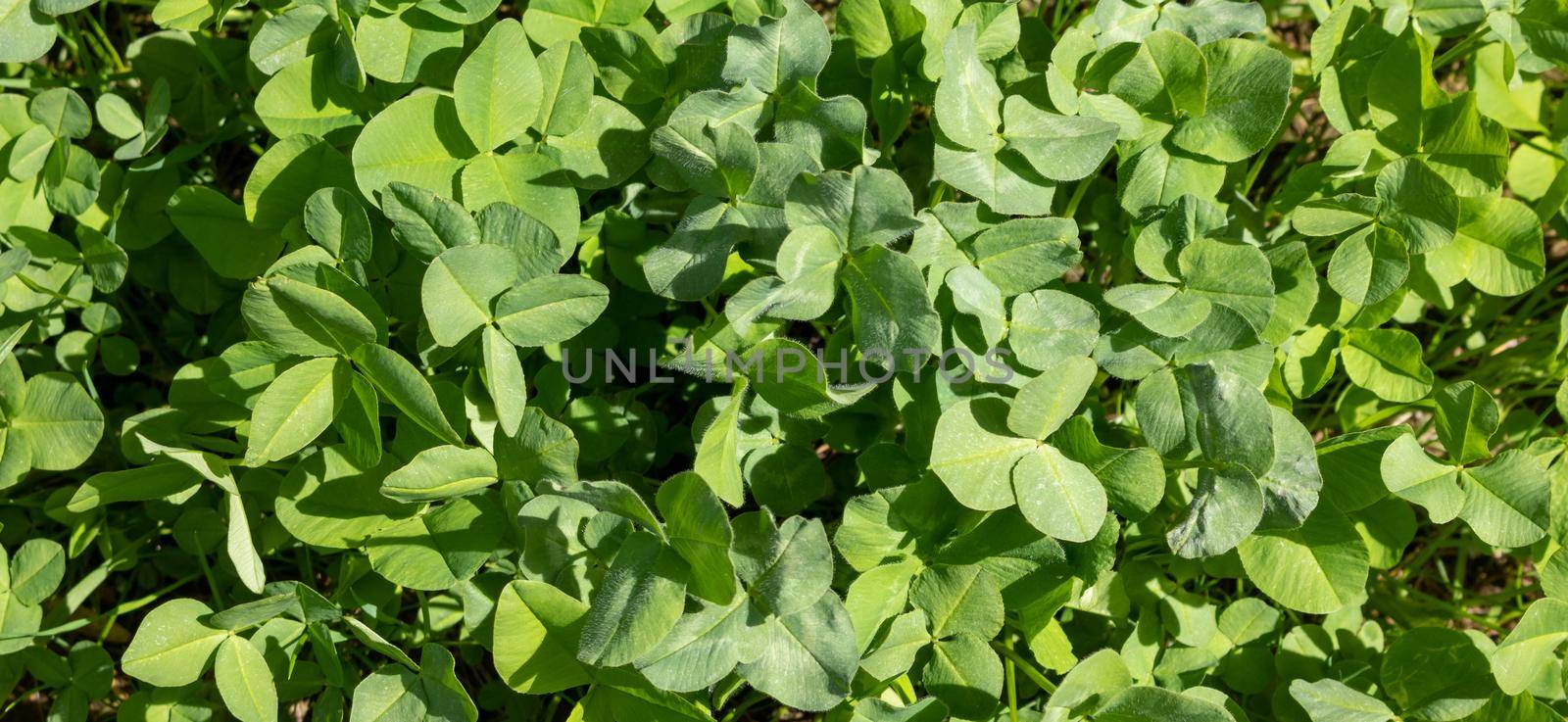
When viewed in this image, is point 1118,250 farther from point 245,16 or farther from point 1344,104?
point 245,16

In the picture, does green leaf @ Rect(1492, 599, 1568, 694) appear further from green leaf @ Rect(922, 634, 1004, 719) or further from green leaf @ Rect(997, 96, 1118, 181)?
green leaf @ Rect(997, 96, 1118, 181)

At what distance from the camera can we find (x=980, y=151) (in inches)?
63.8

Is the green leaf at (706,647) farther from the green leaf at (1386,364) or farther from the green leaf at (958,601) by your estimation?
the green leaf at (1386,364)

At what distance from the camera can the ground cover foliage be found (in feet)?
4.99

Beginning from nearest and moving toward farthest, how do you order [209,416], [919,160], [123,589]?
[209,416]
[919,160]
[123,589]

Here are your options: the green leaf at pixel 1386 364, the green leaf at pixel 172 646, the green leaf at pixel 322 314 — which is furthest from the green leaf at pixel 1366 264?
the green leaf at pixel 172 646

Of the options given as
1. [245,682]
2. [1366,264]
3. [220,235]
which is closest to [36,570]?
[245,682]

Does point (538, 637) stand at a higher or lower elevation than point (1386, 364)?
lower

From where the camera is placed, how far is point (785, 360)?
1.53 metres

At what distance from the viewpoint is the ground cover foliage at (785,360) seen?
152 centimetres

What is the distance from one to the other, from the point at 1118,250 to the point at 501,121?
1099 mm

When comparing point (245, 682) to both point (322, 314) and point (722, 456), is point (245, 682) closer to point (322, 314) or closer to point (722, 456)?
point (322, 314)

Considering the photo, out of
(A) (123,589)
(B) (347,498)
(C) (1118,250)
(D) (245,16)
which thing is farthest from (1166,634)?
(D) (245,16)

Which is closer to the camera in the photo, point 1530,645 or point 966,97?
point 966,97
